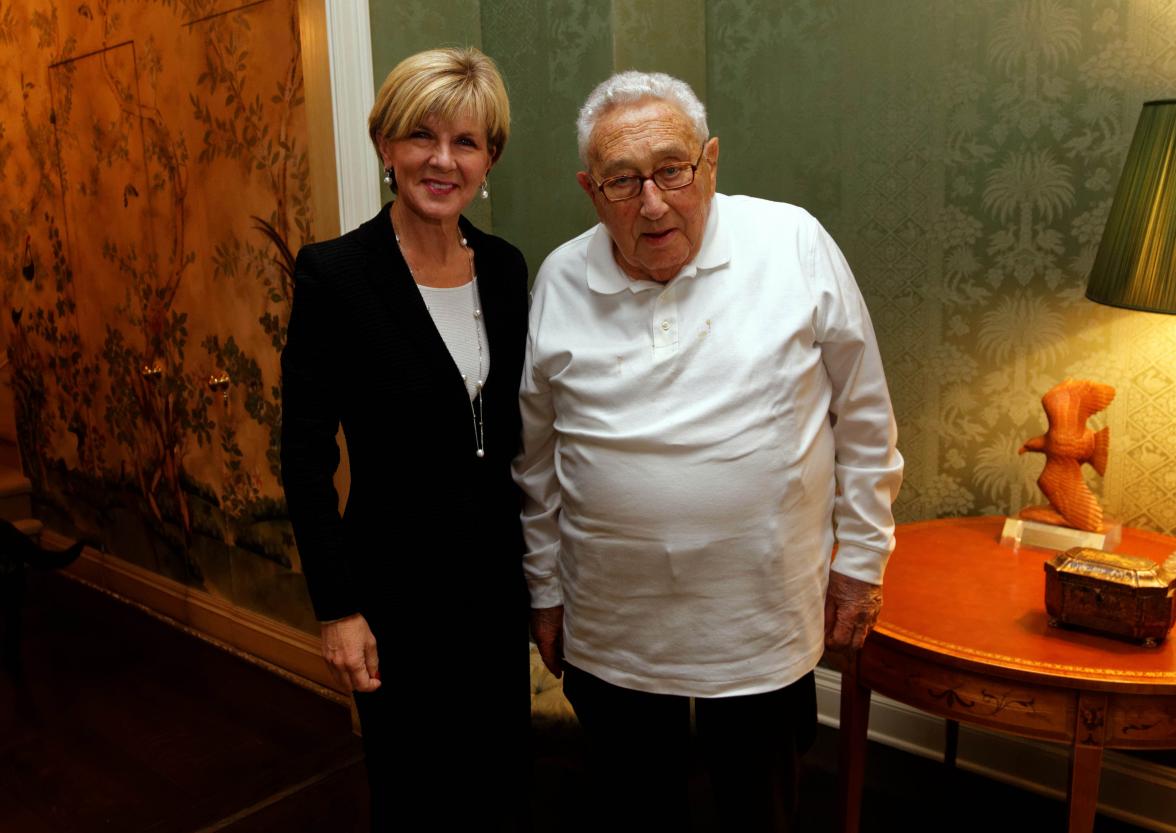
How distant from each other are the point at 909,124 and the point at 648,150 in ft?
3.42

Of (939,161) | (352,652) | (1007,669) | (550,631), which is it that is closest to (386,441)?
(352,652)

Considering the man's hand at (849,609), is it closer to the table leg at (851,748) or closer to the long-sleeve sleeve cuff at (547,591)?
the table leg at (851,748)

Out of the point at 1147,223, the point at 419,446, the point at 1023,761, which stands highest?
the point at 1147,223

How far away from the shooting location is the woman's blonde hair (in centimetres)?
147

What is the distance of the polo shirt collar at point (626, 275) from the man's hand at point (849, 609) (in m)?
0.52

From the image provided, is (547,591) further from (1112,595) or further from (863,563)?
(1112,595)

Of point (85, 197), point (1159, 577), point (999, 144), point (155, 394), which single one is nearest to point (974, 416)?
point (999, 144)

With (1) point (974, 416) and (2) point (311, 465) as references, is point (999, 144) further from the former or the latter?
(2) point (311, 465)

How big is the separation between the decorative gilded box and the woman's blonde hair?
3.74 feet

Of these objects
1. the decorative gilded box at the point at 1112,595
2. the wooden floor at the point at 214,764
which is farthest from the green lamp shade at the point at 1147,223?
the wooden floor at the point at 214,764

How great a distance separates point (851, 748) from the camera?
1.89m

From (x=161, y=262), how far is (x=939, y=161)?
7.79 feet

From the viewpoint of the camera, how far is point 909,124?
2.21 meters

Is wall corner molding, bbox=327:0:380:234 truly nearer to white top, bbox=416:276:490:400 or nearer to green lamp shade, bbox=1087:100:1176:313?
white top, bbox=416:276:490:400
